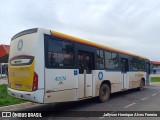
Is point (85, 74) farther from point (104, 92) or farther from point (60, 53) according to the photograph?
point (104, 92)

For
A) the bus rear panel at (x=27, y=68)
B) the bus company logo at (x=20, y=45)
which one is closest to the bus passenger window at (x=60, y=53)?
the bus rear panel at (x=27, y=68)

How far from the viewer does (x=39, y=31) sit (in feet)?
28.2

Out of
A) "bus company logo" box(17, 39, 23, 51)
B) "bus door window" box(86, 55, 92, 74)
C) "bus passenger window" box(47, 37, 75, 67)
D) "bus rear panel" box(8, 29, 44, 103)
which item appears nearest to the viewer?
"bus rear panel" box(8, 29, 44, 103)

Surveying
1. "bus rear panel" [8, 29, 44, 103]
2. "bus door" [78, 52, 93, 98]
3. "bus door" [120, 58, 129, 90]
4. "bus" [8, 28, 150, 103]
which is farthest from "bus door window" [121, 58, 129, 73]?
"bus rear panel" [8, 29, 44, 103]

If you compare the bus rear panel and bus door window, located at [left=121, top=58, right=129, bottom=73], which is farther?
bus door window, located at [left=121, top=58, right=129, bottom=73]

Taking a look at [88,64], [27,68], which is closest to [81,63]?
[88,64]

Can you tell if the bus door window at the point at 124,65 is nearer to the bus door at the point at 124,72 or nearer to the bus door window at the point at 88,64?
the bus door at the point at 124,72

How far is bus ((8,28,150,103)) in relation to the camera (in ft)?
27.8

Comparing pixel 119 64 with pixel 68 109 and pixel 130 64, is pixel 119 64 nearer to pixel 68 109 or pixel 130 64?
pixel 130 64

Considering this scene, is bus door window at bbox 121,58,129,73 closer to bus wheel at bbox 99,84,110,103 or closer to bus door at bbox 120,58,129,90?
bus door at bbox 120,58,129,90

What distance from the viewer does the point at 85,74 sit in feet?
35.8

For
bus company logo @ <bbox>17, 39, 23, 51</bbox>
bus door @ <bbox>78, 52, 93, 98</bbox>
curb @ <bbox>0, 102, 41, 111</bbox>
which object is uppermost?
bus company logo @ <bbox>17, 39, 23, 51</bbox>

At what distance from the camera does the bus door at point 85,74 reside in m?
10.5

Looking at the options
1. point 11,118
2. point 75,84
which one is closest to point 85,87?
point 75,84
